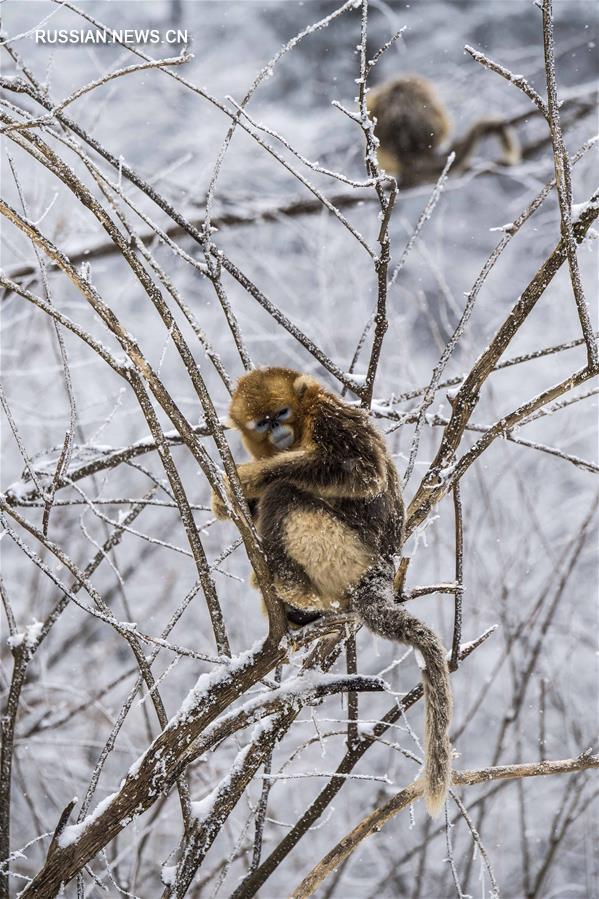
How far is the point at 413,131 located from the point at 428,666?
7.47m

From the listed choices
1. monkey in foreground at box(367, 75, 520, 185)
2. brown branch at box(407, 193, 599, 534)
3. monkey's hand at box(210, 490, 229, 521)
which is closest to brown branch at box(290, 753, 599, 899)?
brown branch at box(407, 193, 599, 534)

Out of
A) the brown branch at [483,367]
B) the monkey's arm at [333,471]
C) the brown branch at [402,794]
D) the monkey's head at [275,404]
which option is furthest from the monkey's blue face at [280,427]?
the brown branch at [402,794]

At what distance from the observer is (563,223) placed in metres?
2.01

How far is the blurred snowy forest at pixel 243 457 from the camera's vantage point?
2225 millimetres

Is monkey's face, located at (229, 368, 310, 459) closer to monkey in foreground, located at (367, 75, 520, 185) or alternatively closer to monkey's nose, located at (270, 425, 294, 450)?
monkey's nose, located at (270, 425, 294, 450)

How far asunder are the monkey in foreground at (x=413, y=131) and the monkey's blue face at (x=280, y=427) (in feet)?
20.7

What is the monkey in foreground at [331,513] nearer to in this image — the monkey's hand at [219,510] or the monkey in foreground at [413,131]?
the monkey's hand at [219,510]

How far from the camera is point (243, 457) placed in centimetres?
673

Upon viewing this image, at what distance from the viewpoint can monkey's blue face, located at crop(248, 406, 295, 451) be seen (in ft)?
8.74

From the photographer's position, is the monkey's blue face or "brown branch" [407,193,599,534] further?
the monkey's blue face

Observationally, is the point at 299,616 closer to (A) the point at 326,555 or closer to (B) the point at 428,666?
(A) the point at 326,555

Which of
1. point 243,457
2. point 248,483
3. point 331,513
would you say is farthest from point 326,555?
point 243,457

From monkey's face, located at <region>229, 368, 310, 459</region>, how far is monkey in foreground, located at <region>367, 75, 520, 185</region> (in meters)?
6.27

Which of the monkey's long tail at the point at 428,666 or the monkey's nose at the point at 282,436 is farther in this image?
the monkey's nose at the point at 282,436
